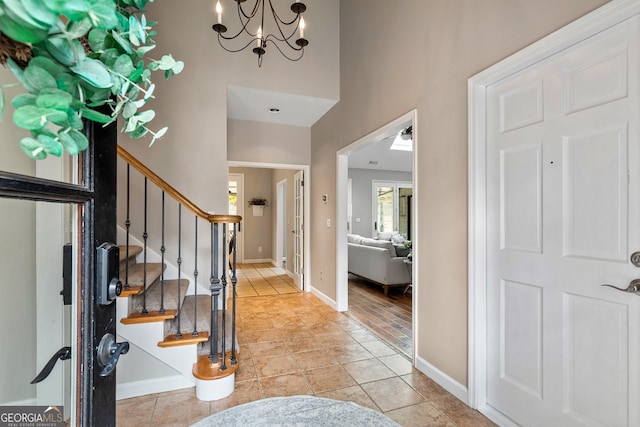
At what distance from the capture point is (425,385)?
225 centimetres

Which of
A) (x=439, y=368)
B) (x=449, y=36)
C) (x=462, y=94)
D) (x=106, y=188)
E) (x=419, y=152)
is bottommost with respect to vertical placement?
(x=439, y=368)

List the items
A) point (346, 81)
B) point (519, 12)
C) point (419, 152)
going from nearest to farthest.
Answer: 1. point (519, 12)
2. point (419, 152)
3. point (346, 81)

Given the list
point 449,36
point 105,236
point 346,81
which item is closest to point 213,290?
point 105,236

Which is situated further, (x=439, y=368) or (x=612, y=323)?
(x=439, y=368)

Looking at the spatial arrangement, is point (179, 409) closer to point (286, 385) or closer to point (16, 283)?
point (286, 385)

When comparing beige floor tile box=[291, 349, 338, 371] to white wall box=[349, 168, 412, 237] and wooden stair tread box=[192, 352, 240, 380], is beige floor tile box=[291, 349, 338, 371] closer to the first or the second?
wooden stair tread box=[192, 352, 240, 380]

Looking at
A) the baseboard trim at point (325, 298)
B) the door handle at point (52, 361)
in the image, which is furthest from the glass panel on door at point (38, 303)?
the baseboard trim at point (325, 298)

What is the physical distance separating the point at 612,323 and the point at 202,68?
4.02 metres

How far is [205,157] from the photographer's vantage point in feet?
11.6

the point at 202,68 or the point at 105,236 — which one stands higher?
the point at 202,68

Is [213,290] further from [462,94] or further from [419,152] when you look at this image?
[462,94]

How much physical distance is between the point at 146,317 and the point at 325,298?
8.49 feet

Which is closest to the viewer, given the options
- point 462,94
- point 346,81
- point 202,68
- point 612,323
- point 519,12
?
point 612,323

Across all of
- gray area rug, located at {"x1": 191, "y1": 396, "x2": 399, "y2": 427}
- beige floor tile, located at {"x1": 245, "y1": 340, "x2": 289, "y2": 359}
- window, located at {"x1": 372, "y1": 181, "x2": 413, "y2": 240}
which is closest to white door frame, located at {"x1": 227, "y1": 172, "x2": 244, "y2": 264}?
window, located at {"x1": 372, "y1": 181, "x2": 413, "y2": 240}
